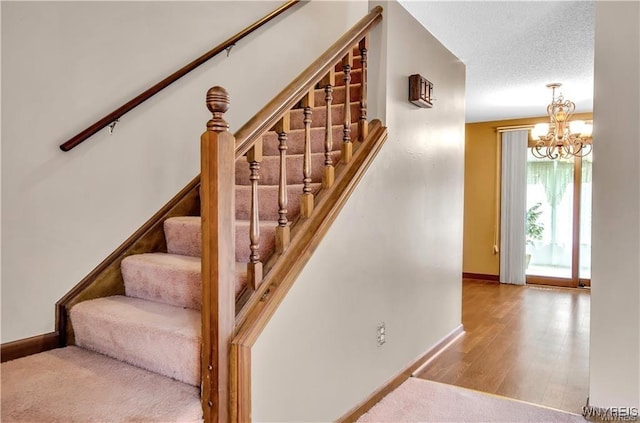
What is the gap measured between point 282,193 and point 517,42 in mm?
2642

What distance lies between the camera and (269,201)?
2.33 meters

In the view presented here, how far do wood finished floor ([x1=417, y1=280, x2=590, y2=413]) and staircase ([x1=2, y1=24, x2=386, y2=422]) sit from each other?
5.42 feet

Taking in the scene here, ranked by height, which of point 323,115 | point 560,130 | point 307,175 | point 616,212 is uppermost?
point 560,130

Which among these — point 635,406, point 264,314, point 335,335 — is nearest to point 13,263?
point 264,314

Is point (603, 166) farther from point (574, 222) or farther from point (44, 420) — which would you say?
point (574, 222)

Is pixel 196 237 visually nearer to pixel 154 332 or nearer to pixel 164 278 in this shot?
pixel 164 278

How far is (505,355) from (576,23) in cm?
244

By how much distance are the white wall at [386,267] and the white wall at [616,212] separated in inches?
39.9

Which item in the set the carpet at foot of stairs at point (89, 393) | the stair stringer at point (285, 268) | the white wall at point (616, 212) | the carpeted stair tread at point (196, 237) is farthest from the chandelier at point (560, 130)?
the carpet at foot of stairs at point (89, 393)

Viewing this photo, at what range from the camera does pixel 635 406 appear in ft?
6.80

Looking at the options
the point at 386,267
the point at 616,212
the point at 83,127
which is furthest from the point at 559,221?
the point at 83,127

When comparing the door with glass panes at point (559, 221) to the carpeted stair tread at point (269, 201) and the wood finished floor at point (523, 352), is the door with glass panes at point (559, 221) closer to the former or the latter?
the wood finished floor at point (523, 352)

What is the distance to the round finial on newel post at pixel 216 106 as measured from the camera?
1402mm

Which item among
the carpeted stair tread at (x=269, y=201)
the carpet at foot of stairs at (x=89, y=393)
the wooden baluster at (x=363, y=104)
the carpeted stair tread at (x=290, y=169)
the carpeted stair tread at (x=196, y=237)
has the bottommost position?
the carpet at foot of stairs at (x=89, y=393)
